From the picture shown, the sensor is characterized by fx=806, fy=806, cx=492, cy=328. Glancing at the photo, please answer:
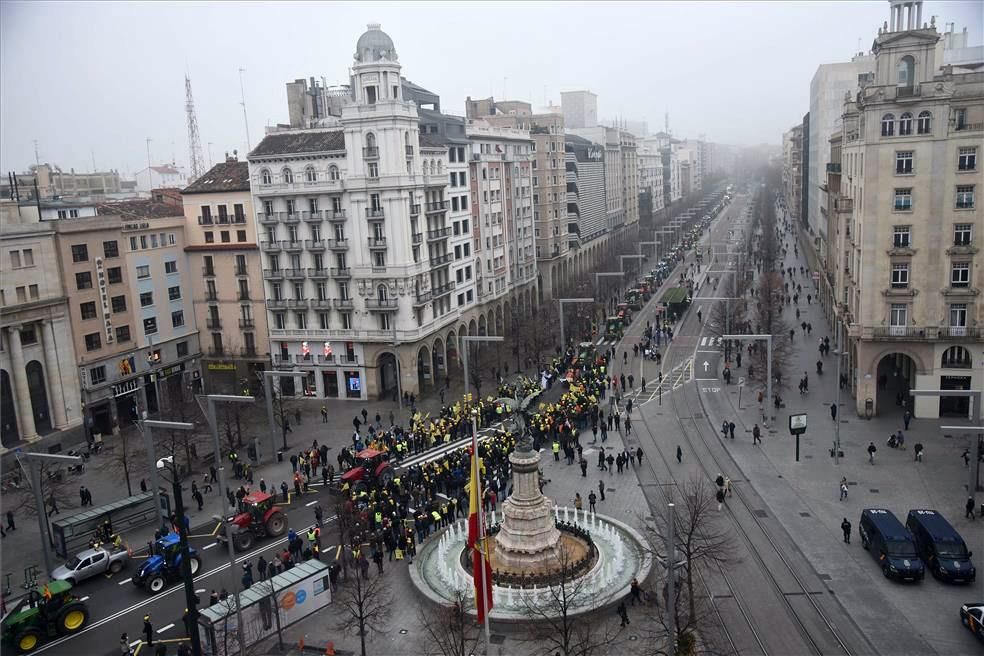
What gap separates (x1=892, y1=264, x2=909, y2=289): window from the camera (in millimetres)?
49531

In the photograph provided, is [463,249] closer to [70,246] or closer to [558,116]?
[70,246]

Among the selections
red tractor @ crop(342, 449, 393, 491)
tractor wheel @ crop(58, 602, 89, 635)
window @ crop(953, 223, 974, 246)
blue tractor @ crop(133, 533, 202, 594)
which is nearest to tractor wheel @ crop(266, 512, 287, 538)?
blue tractor @ crop(133, 533, 202, 594)

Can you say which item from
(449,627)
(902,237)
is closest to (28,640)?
(449,627)

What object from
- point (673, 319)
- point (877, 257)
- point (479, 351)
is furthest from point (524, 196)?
point (877, 257)

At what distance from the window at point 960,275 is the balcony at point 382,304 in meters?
37.7

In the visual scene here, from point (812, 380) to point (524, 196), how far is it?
43.7 meters

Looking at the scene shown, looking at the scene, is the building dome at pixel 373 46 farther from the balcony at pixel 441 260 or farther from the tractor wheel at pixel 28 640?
the tractor wheel at pixel 28 640

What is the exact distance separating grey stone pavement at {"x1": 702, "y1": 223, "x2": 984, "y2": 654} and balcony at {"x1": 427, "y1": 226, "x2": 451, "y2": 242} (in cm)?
2485

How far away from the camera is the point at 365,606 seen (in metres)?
29.7

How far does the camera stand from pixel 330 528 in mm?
38625

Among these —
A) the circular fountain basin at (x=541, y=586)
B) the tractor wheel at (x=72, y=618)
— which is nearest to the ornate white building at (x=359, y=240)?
the circular fountain basin at (x=541, y=586)

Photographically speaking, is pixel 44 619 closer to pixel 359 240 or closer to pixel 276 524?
pixel 276 524

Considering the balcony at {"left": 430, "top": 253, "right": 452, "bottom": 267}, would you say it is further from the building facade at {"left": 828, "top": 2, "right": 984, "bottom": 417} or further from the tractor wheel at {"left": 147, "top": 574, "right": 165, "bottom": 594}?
the tractor wheel at {"left": 147, "top": 574, "right": 165, "bottom": 594}

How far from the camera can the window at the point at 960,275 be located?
48.2m
